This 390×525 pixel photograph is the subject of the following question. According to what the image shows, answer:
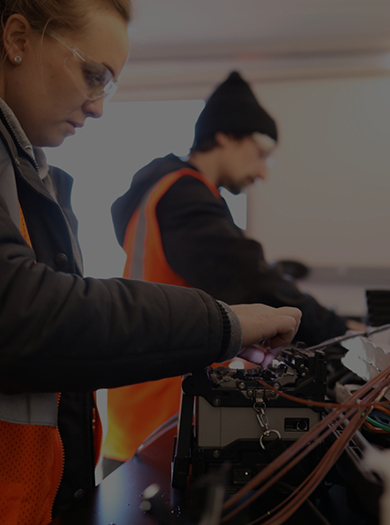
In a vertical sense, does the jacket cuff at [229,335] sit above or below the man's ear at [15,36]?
below

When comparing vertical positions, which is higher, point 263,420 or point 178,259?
point 178,259

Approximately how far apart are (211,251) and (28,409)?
79 cm

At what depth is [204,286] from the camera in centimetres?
132

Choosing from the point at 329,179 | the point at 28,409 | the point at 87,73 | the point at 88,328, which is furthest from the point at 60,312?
the point at 329,179

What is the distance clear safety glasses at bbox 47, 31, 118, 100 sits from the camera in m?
0.75

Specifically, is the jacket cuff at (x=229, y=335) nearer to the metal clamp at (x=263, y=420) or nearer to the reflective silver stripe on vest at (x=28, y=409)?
the metal clamp at (x=263, y=420)

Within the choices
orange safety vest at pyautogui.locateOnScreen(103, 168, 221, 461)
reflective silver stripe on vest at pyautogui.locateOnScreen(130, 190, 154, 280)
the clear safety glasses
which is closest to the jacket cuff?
the clear safety glasses

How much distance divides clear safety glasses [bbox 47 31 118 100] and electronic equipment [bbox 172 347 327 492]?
0.53 meters

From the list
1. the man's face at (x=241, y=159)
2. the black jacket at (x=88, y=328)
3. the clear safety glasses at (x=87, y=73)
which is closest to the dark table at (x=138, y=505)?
the black jacket at (x=88, y=328)

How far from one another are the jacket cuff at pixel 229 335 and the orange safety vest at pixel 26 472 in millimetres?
265

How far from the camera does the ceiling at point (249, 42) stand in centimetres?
278

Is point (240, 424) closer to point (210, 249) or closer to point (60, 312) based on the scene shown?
point (60, 312)

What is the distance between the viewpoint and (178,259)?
132cm

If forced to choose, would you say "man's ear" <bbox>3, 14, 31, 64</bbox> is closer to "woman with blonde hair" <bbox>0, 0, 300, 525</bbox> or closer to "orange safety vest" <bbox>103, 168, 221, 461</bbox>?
"woman with blonde hair" <bbox>0, 0, 300, 525</bbox>
